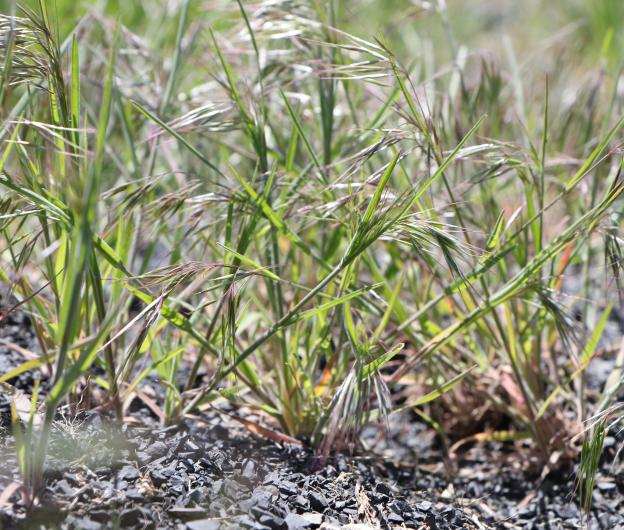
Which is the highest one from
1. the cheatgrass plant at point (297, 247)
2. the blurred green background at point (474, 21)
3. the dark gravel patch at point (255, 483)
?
the blurred green background at point (474, 21)

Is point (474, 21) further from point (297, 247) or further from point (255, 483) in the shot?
point (255, 483)

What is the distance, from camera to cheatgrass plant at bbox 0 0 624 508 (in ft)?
3.81

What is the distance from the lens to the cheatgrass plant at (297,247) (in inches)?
45.7

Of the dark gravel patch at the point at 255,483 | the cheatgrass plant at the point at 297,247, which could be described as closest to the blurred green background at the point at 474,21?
the cheatgrass plant at the point at 297,247

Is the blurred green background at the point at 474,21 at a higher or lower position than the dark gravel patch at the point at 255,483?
higher

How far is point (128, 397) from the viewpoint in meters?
1.42

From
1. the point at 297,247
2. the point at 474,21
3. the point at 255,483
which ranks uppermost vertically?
the point at 474,21

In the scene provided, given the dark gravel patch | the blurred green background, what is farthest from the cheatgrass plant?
the blurred green background

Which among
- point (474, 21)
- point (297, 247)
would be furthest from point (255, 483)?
point (474, 21)

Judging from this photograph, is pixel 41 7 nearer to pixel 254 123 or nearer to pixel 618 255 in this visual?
pixel 254 123

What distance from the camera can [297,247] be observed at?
1606 mm

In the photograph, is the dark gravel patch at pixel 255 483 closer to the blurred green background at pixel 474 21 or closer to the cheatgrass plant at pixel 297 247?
the cheatgrass plant at pixel 297 247

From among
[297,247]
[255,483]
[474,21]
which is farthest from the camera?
[474,21]

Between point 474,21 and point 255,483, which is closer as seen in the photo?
point 255,483
